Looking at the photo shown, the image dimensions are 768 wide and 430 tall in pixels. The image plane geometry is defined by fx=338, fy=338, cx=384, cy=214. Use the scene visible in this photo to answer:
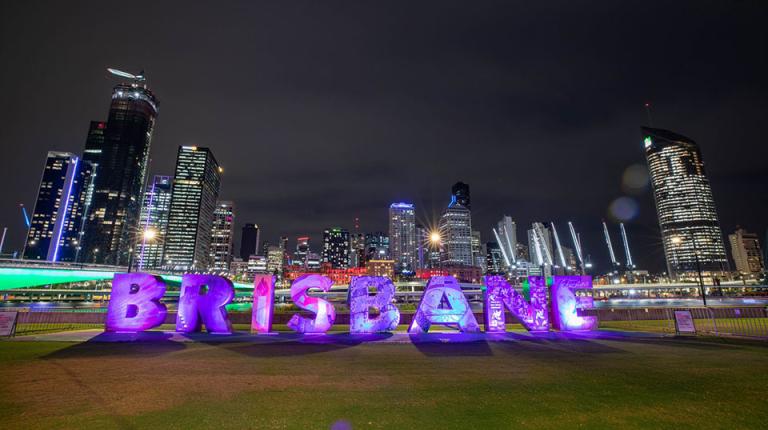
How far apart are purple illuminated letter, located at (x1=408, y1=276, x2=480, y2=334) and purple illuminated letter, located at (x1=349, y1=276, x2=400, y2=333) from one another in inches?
56.4

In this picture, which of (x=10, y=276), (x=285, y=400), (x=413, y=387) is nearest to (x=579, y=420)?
(x=413, y=387)

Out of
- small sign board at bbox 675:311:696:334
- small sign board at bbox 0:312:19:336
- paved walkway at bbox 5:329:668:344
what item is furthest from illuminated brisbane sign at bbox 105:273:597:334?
small sign board at bbox 675:311:696:334

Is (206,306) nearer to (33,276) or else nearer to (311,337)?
(311,337)

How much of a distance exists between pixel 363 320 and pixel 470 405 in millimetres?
13257

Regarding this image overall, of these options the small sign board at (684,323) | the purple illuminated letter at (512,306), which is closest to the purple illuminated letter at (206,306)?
the purple illuminated letter at (512,306)

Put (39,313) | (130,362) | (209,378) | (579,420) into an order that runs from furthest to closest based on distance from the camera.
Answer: (39,313), (130,362), (209,378), (579,420)

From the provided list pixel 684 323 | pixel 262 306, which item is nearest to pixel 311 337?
pixel 262 306

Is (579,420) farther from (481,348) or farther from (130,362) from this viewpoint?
(130,362)

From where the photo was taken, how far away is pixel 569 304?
2170 centimetres

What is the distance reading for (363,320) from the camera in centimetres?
2030

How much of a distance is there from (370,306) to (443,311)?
4.38 metres

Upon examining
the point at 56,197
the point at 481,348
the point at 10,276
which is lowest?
the point at 481,348

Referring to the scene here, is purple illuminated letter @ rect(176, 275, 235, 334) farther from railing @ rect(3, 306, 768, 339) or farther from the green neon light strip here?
the green neon light strip

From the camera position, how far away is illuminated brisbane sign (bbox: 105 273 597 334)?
19.7 meters
